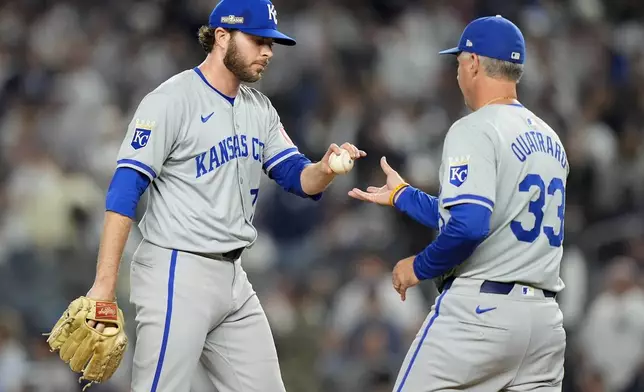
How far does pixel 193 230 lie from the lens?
184 inches

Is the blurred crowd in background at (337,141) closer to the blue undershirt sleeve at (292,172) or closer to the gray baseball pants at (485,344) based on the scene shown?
the blue undershirt sleeve at (292,172)

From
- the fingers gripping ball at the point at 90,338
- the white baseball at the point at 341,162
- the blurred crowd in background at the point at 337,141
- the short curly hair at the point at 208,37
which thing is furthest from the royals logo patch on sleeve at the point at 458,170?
the blurred crowd in background at the point at 337,141

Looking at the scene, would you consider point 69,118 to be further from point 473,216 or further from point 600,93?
point 473,216

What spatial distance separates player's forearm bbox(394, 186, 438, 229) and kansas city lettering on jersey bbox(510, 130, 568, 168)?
416mm

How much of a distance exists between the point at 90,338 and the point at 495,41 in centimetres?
194

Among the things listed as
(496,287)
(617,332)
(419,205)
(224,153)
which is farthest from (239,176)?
(617,332)

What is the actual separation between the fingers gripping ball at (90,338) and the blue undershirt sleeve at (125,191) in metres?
0.36

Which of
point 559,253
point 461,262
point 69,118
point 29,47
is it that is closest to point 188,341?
Result: point 461,262

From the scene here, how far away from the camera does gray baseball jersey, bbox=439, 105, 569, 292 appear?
4449mm

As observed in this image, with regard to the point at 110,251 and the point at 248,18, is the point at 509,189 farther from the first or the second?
the point at 110,251

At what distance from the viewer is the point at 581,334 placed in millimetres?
8945

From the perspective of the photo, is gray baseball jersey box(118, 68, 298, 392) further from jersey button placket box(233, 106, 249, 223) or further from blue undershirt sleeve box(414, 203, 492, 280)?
blue undershirt sleeve box(414, 203, 492, 280)

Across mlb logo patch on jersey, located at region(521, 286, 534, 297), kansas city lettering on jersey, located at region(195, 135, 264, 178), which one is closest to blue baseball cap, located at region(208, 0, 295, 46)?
kansas city lettering on jersey, located at region(195, 135, 264, 178)

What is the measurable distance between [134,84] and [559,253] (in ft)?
24.1
